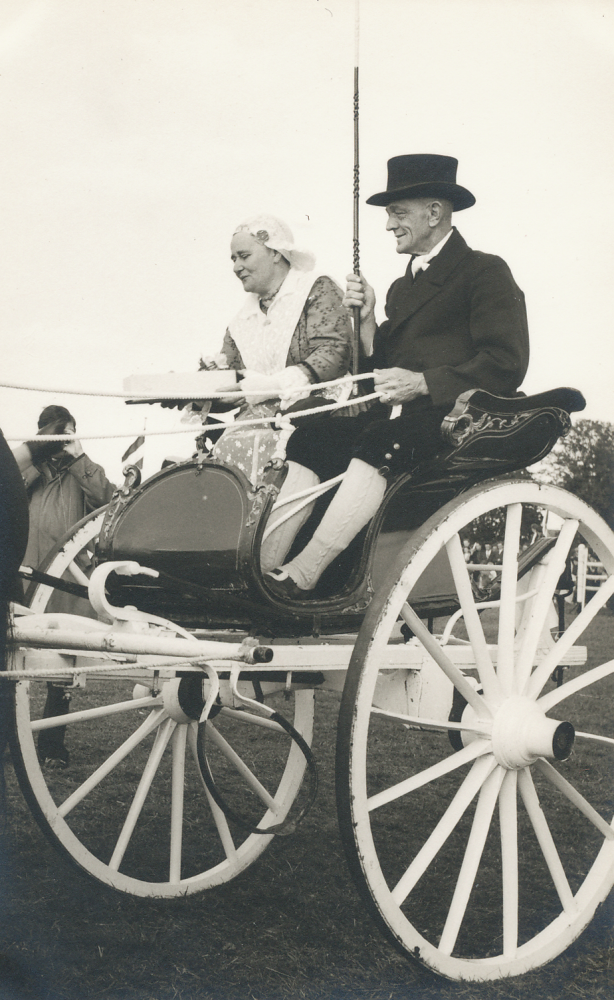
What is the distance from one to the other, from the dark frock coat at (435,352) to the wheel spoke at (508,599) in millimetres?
311

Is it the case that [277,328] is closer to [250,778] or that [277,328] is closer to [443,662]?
[443,662]

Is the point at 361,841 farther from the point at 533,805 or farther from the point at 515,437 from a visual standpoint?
the point at 515,437

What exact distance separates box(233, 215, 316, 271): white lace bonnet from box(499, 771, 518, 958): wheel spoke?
174 cm

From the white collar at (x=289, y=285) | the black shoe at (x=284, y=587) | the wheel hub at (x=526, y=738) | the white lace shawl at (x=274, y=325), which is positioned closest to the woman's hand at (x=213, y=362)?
the white lace shawl at (x=274, y=325)

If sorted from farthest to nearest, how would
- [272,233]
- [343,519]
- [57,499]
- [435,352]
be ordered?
[57,499]
[272,233]
[435,352]
[343,519]

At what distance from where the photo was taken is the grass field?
96.1 inches

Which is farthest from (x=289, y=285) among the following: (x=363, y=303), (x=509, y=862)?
(x=509, y=862)

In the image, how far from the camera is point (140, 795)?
312cm

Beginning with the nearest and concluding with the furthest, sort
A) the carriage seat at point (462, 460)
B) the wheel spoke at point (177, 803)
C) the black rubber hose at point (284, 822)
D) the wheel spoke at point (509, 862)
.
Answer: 1. the black rubber hose at point (284, 822)
2. the wheel spoke at point (509, 862)
3. the carriage seat at point (462, 460)
4. the wheel spoke at point (177, 803)

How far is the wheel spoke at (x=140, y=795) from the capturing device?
302 cm

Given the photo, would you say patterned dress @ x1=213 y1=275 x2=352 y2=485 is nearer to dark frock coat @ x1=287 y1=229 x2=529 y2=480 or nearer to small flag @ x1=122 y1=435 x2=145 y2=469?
dark frock coat @ x1=287 y1=229 x2=529 y2=480

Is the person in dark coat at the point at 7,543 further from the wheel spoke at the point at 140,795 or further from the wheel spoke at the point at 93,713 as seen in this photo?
the wheel spoke at the point at 140,795

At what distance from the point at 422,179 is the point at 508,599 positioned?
1324 mm

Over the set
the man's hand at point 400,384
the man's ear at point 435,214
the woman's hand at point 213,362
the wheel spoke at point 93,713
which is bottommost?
the wheel spoke at point 93,713
